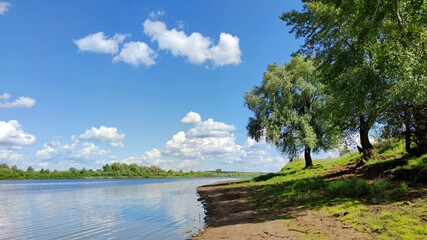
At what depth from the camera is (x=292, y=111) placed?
41.0 metres

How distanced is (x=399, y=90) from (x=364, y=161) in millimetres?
13250

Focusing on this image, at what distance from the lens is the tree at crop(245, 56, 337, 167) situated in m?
40.6

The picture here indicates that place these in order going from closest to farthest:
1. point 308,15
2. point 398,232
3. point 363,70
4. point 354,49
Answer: point 398,232
point 363,70
point 354,49
point 308,15

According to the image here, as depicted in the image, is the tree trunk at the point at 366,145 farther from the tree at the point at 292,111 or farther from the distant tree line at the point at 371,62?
the tree at the point at 292,111

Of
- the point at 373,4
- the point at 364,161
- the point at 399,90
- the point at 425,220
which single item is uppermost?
the point at 373,4

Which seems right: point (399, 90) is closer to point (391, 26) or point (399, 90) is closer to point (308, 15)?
point (391, 26)

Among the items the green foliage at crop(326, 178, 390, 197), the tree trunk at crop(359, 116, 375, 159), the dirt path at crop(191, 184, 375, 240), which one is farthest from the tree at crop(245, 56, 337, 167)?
the dirt path at crop(191, 184, 375, 240)

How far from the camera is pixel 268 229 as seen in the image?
13.1 m

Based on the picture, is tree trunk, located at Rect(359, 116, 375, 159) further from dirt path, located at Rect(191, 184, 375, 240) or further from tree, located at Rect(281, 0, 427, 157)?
dirt path, located at Rect(191, 184, 375, 240)

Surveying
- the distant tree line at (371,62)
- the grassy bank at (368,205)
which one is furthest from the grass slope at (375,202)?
the distant tree line at (371,62)

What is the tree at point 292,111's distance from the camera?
40.6m

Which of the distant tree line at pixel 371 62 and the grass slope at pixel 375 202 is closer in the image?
the grass slope at pixel 375 202

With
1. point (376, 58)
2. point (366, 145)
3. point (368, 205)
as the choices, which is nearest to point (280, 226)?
point (368, 205)

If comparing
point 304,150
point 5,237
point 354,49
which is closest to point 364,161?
point 354,49
